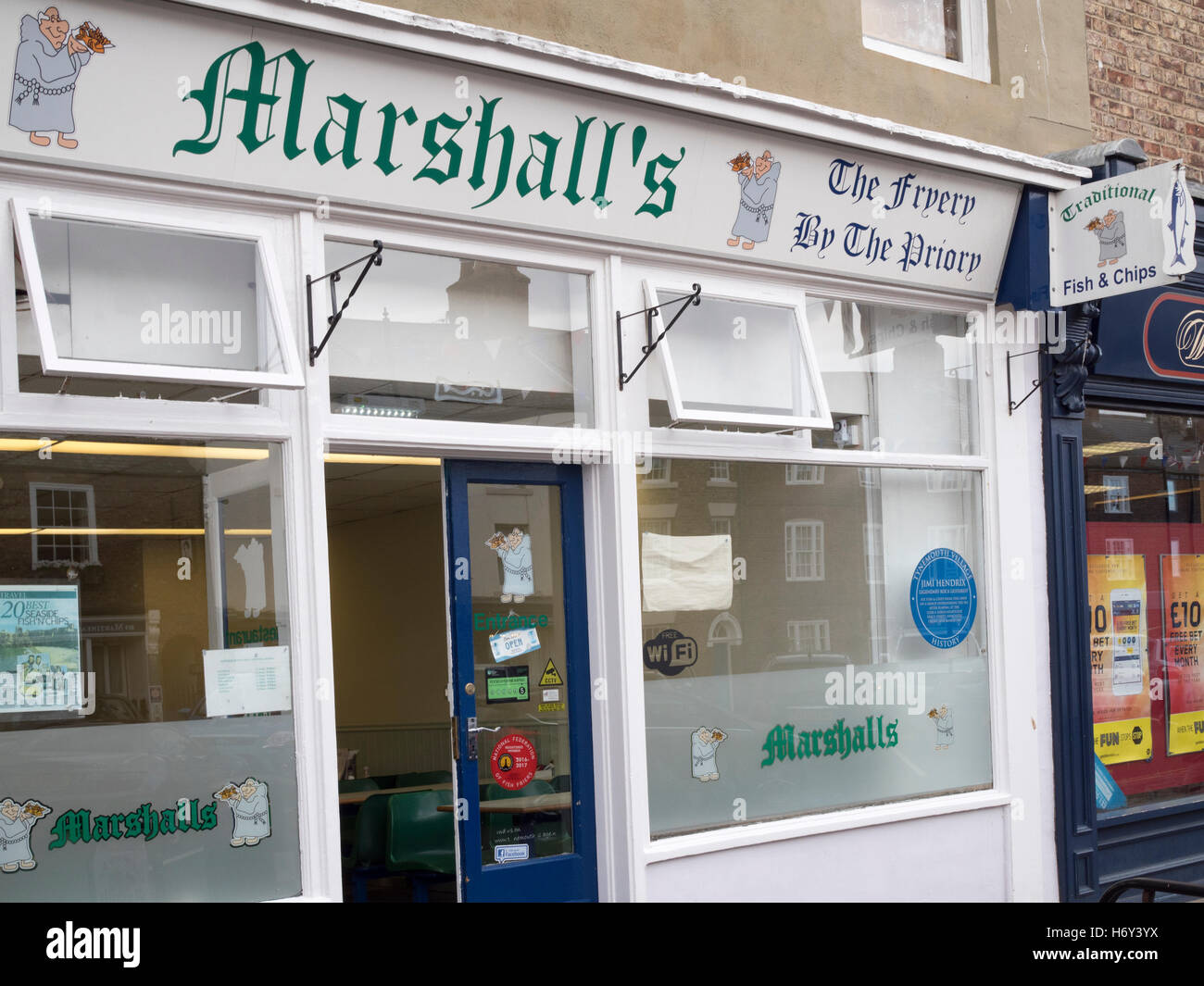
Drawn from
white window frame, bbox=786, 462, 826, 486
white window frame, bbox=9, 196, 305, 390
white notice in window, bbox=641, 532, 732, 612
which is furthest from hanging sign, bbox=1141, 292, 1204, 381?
white window frame, bbox=9, 196, 305, 390

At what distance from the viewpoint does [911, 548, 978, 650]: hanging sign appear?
24.3 feet

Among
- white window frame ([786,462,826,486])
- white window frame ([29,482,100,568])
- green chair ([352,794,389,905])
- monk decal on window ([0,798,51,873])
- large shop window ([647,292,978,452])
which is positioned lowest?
green chair ([352,794,389,905])

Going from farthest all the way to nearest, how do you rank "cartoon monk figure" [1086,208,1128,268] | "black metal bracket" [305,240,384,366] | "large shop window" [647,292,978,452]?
"cartoon monk figure" [1086,208,1128,268], "large shop window" [647,292,978,452], "black metal bracket" [305,240,384,366]

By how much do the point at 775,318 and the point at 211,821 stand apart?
153 inches

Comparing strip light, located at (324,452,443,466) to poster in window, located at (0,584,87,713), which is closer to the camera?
poster in window, located at (0,584,87,713)

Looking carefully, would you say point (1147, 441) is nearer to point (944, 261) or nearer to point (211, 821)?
point (944, 261)

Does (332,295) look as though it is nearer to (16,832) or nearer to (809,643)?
(16,832)

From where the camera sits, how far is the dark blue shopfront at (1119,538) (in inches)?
301

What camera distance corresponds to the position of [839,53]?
708 cm

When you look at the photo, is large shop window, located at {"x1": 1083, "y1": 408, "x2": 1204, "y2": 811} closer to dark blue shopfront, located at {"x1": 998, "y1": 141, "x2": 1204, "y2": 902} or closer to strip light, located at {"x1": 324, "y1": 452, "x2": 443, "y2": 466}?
dark blue shopfront, located at {"x1": 998, "y1": 141, "x2": 1204, "y2": 902}

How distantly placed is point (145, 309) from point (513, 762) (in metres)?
2.71

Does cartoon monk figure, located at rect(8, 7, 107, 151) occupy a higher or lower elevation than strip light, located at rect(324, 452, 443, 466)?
higher

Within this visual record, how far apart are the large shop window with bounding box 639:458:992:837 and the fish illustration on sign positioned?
1682 millimetres

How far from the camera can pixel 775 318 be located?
268 inches
